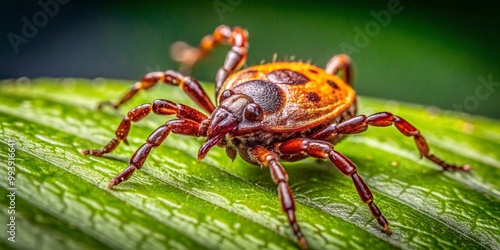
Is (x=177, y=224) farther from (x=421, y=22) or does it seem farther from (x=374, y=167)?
(x=421, y=22)

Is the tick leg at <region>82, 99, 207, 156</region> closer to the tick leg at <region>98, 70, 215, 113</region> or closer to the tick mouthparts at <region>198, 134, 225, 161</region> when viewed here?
the tick mouthparts at <region>198, 134, 225, 161</region>

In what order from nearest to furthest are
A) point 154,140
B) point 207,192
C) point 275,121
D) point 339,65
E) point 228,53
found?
point 207,192 → point 154,140 → point 275,121 → point 228,53 → point 339,65

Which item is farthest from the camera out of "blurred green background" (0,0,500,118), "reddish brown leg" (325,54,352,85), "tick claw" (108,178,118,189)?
"blurred green background" (0,0,500,118)

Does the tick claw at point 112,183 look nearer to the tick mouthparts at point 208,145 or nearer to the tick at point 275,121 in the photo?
the tick at point 275,121

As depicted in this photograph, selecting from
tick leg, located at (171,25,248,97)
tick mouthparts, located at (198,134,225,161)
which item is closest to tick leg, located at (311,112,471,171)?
tick mouthparts, located at (198,134,225,161)

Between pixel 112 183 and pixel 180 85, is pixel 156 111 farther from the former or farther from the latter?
pixel 112 183

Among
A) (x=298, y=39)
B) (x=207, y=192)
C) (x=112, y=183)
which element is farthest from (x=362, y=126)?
(x=298, y=39)

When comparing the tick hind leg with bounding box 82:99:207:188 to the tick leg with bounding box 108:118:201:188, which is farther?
the tick hind leg with bounding box 82:99:207:188

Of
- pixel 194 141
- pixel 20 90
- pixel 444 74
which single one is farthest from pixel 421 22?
pixel 20 90
